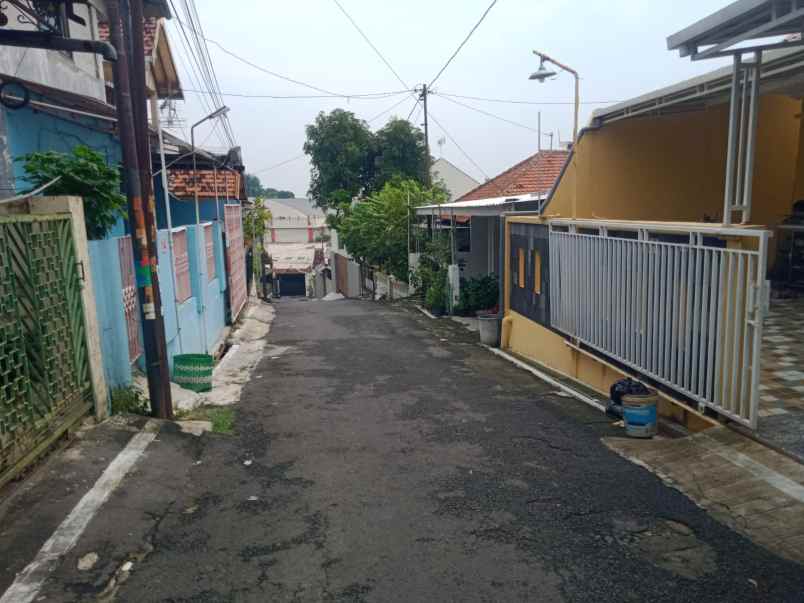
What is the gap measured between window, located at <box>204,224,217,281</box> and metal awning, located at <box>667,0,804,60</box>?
9.90 metres

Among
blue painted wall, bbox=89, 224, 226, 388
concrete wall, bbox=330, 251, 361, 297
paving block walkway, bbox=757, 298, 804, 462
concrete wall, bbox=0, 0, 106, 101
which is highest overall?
concrete wall, bbox=0, 0, 106, 101

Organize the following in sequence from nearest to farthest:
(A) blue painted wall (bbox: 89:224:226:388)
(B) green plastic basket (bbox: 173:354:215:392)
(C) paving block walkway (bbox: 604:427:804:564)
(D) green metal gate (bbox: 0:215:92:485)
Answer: (C) paving block walkway (bbox: 604:427:804:564) < (D) green metal gate (bbox: 0:215:92:485) < (A) blue painted wall (bbox: 89:224:226:388) < (B) green plastic basket (bbox: 173:354:215:392)

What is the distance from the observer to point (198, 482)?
16.8 ft

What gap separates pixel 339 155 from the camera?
1273 inches

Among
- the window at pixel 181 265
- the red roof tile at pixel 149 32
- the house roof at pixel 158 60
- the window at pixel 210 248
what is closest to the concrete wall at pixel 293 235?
the house roof at pixel 158 60

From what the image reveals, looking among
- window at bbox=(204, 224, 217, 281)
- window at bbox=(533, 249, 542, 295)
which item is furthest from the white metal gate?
window at bbox=(204, 224, 217, 281)

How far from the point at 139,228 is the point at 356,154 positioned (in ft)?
88.2

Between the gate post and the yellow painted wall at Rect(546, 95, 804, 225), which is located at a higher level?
the yellow painted wall at Rect(546, 95, 804, 225)

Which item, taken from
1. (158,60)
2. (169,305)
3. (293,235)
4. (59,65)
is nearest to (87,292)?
(169,305)

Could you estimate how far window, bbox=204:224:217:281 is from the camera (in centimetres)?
1283

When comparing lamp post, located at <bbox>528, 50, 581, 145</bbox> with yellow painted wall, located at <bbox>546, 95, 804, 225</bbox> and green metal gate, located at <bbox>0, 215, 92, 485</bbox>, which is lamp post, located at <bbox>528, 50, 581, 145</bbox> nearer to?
yellow painted wall, located at <bbox>546, 95, 804, 225</bbox>

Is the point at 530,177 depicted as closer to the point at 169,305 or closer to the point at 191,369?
the point at 169,305

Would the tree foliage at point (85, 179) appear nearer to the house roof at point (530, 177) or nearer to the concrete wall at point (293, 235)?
the house roof at point (530, 177)

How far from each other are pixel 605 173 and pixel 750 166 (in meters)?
4.73
